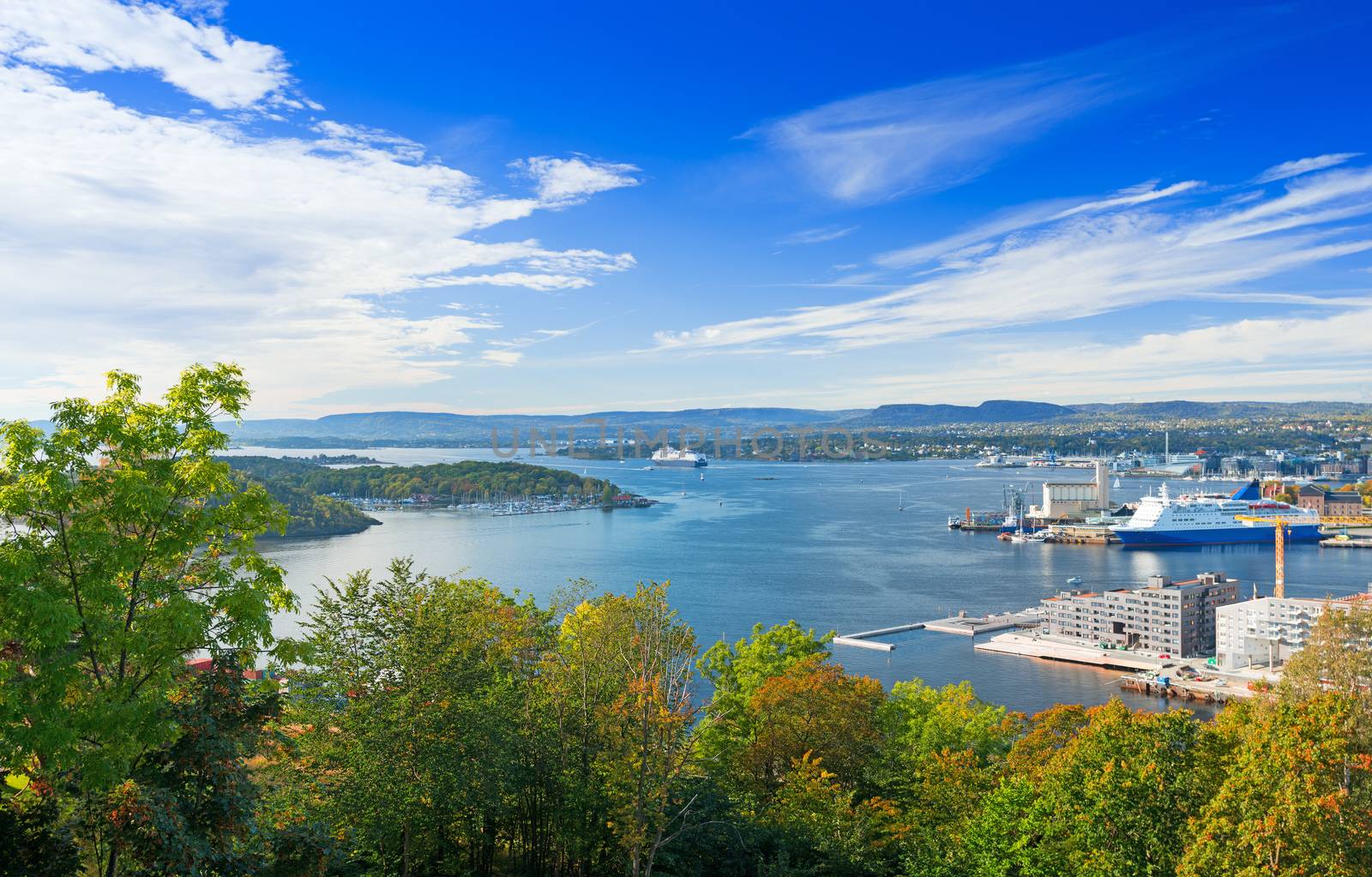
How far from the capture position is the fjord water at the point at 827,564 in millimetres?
18000

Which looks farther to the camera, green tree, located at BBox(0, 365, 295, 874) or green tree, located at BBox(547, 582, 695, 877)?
green tree, located at BBox(547, 582, 695, 877)

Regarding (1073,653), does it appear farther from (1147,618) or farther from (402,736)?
(402,736)

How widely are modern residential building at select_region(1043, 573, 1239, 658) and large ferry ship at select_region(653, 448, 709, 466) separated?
197ft

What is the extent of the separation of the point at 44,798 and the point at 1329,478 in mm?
71565

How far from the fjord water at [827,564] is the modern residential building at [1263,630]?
10.1 ft

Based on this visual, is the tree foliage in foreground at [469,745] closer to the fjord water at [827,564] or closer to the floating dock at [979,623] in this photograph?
the fjord water at [827,564]

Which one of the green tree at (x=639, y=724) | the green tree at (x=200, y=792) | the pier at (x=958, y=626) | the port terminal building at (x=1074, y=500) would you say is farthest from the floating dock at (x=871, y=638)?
the port terminal building at (x=1074, y=500)

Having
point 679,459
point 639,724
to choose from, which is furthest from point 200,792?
point 679,459

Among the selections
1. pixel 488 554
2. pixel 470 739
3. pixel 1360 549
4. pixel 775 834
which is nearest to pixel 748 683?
pixel 775 834

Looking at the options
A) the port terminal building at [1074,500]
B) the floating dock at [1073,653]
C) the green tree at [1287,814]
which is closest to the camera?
the green tree at [1287,814]

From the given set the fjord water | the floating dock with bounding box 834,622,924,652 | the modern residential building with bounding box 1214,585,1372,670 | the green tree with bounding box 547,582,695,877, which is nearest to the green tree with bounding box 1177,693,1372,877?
the green tree with bounding box 547,582,695,877

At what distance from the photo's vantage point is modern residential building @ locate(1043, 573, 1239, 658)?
63.6 ft

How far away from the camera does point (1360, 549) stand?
113 ft

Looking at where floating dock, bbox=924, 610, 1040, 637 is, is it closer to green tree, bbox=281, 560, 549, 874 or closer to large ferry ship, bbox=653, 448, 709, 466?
green tree, bbox=281, 560, 549, 874
